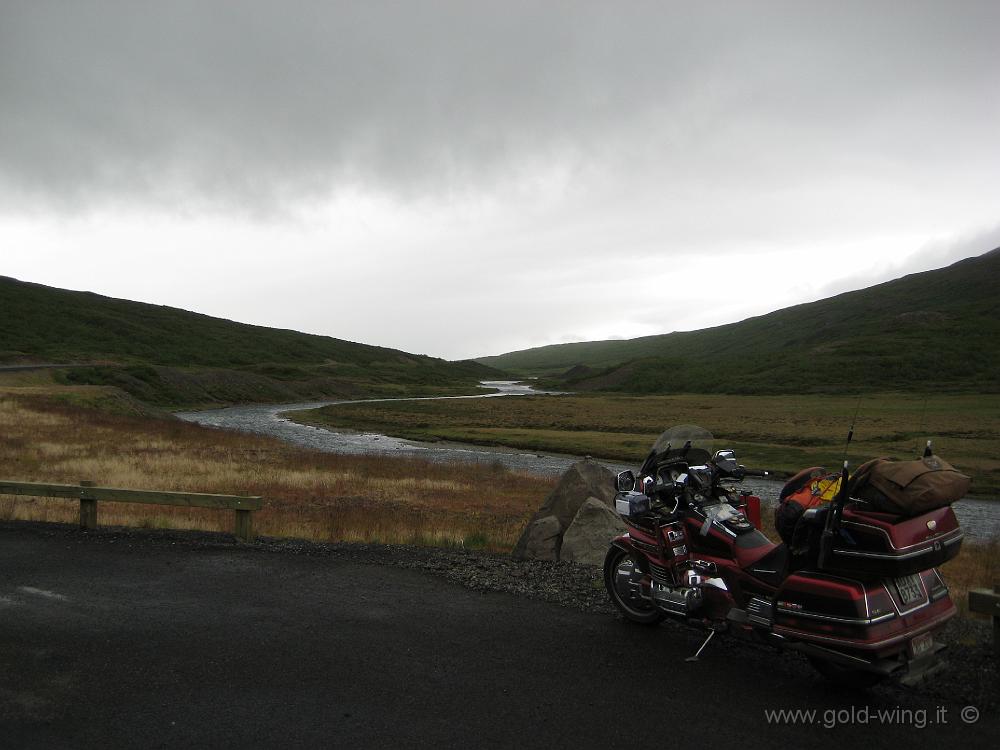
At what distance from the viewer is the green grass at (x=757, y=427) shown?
1635 inches

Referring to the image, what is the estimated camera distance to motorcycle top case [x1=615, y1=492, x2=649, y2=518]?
722 cm

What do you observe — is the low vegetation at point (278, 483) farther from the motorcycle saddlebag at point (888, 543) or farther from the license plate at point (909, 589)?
the motorcycle saddlebag at point (888, 543)

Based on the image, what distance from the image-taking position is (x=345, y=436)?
5719cm

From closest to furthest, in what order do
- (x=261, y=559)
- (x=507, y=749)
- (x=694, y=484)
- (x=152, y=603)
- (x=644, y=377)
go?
(x=507, y=749) → (x=694, y=484) → (x=152, y=603) → (x=261, y=559) → (x=644, y=377)

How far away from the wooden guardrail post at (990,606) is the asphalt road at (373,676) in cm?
117

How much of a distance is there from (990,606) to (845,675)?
167cm

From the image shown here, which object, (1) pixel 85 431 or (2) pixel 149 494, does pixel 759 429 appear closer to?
(1) pixel 85 431

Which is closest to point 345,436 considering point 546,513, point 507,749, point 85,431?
point 85,431

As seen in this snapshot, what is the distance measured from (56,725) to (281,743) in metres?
1.75

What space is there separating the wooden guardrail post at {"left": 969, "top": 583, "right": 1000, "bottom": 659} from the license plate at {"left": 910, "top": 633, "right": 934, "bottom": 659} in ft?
3.59

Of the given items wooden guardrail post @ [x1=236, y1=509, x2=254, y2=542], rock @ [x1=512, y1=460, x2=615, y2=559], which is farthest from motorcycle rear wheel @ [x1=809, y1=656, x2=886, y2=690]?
wooden guardrail post @ [x1=236, y1=509, x2=254, y2=542]

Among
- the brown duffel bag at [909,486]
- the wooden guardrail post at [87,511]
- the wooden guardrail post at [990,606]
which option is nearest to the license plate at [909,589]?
the brown duffel bag at [909,486]

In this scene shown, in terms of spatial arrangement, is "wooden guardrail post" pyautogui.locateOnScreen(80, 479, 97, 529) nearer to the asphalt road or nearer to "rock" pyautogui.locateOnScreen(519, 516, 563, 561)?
the asphalt road

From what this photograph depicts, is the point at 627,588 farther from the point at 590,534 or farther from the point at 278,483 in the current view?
the point at 278,483
